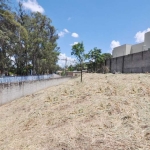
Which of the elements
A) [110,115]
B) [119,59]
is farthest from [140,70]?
[110,115]

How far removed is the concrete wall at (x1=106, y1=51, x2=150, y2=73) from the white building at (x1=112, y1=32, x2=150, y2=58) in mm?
5710

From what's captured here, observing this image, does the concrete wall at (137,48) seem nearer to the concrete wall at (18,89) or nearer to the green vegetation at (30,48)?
the green vegetation at (30,48)

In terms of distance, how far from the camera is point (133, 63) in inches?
669

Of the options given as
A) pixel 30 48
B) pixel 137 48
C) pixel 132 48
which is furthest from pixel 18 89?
pixel 132 48

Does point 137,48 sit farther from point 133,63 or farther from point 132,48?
point 133,63

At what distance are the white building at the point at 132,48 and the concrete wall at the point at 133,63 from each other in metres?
5.71

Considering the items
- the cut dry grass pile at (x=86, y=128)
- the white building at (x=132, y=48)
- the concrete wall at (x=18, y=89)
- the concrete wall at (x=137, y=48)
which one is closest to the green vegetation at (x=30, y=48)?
the concrete wall at (x=18, y=89)

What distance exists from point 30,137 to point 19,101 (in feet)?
15.8

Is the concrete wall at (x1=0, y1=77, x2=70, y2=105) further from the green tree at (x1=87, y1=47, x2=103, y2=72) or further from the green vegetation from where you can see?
the green tree at (x1=87, y1=47, x2=103, y2=72)

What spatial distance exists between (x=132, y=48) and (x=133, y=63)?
35.5ft

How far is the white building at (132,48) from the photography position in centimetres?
2237

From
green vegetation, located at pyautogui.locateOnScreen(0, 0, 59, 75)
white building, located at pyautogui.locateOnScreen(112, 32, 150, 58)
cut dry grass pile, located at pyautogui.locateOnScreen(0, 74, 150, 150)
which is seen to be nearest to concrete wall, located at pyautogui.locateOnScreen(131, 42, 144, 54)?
white building, located at pyautogui.locateOnScreen(112, 32, 150, 58)

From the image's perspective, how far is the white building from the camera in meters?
22.4

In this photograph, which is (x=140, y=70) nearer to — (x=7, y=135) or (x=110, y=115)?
(x=110, y=115)
